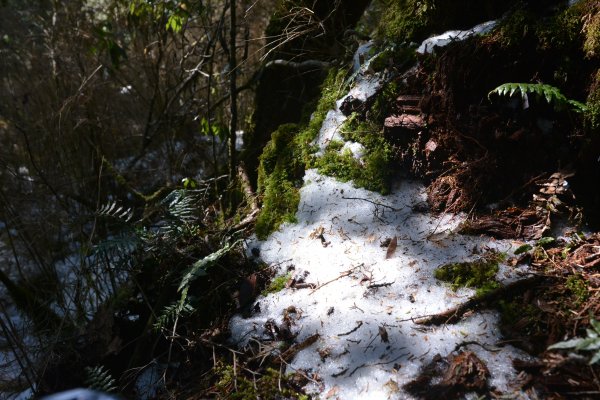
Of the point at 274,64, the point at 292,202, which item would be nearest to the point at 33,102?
the point at 274,64

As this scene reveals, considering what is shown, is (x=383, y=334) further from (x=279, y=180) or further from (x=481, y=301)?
(x=279, y=180)

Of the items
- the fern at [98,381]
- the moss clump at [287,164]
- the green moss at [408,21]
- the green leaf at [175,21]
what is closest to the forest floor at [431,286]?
the moss clump at [287,164]

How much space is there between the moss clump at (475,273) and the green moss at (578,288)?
0.93 ft

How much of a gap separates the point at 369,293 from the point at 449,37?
163 cm

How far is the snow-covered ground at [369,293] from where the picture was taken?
6.17ft

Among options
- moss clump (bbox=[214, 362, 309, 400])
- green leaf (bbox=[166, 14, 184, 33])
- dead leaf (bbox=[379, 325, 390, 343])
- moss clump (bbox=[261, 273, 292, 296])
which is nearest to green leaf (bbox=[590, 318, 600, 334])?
dead leaf (bbox=[379, 325, 390, 343])

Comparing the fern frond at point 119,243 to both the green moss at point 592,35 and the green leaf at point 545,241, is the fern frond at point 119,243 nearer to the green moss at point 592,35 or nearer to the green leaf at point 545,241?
the green leaf at point 545,241

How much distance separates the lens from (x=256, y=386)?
2035mm

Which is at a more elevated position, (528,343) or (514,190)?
(514,190)

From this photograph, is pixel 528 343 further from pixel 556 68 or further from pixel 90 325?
pixel 90 325

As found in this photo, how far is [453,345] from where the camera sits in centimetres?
188

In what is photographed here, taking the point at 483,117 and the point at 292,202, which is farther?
the point at 292,202

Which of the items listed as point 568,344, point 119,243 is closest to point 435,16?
point 568,344

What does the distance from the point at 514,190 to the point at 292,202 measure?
1326mm
